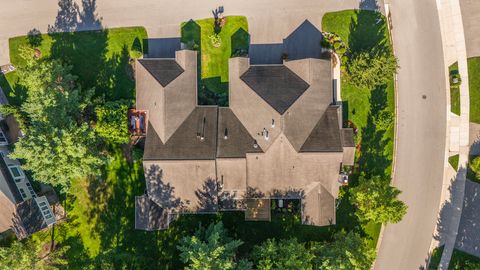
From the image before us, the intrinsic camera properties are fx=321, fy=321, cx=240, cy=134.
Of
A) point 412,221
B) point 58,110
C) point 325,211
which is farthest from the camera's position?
point 412,221

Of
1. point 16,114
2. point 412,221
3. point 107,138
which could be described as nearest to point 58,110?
point 107,138

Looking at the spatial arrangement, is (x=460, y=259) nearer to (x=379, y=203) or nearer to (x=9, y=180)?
(x=379, y=203)

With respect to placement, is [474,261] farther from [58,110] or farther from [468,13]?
[58,110]

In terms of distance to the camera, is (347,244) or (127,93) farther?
(127,93)

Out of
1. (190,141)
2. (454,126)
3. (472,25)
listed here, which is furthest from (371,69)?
(190,141)

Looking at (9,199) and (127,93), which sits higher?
(127,93)

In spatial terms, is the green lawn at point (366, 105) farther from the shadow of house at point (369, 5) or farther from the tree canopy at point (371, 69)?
the tree canopy at point (371, 69)
